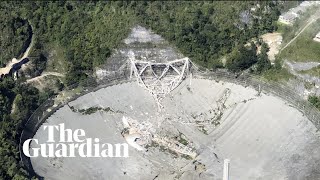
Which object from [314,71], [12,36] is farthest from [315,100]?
[12,36]

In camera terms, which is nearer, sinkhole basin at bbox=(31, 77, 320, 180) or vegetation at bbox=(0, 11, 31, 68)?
sinkhole basin at bbox=(31, 77, 320, 180)

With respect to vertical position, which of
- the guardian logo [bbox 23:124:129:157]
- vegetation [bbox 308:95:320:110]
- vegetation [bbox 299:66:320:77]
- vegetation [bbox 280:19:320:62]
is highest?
vegetation [bbox 280:19:320:62]

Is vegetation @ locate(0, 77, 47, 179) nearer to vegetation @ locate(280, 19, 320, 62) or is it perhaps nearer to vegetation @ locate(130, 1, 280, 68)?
vegetation @ locate(130, 1, 280, 68)

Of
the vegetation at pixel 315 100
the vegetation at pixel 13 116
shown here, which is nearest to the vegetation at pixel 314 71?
the vegetation at pixel 315 100

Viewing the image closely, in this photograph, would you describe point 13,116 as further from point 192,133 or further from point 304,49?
point 304,49

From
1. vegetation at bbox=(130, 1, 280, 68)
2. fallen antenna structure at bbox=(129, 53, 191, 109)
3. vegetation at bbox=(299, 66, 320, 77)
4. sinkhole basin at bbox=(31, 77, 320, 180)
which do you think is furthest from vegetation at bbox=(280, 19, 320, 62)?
fallen antenna structure at bbox=(129, 53, 191, 109)

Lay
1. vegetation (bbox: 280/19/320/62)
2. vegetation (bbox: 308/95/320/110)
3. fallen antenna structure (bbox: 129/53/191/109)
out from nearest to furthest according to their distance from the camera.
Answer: vegetation (bbox: 308/95/320/110), fallen antenna structure (bbox: 129/53/191/109), vegetation (bbox: 280/19/320/62)
